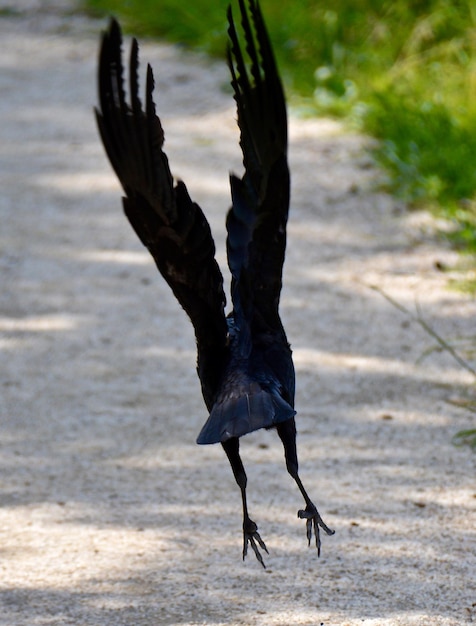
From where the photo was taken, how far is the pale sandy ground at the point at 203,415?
3609mm

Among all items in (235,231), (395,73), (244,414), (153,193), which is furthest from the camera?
(395,73)

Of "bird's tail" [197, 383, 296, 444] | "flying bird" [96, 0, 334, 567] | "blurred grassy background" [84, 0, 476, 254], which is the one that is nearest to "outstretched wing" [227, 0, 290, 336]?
"flying bird" [96, 0, 334, 567]

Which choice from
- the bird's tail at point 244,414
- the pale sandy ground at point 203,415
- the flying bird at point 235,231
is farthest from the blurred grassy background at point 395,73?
the bird's tail at point 244,414

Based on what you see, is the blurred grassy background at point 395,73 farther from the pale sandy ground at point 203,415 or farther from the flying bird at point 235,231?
the flying bird at point 235,231

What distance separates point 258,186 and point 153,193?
28cm

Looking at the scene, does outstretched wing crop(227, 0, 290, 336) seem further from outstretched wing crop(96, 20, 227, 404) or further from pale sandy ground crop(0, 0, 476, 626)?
pale sandy ground crop(0, 0, 476, 626)

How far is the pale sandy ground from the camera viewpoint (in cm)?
361

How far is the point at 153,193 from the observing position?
9.07ft

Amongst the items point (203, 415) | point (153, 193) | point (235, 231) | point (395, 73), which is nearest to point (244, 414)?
point (235, 231)

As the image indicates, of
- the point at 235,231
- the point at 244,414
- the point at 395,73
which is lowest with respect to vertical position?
the point at 244,414

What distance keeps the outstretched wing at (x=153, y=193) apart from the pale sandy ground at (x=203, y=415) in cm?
106

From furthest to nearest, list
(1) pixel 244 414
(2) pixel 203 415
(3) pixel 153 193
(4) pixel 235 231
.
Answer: (2) pixel 203 415 < (4) pixel 235 231 < (1) pixel 244 414 < (3) pixel 153 193

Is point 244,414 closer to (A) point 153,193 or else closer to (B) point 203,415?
Result: (A) point 153,193

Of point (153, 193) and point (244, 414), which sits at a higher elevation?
point (153, 193)
